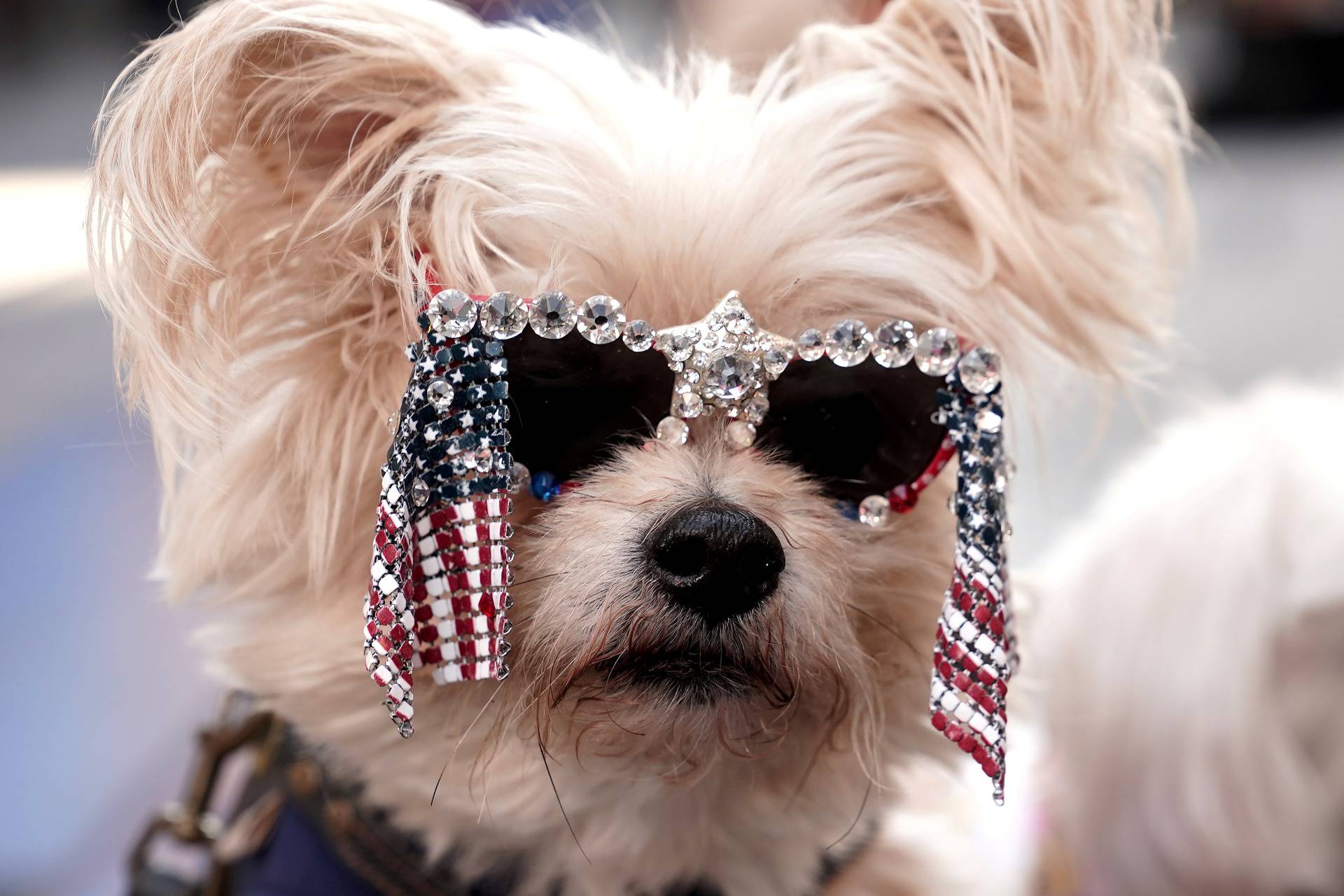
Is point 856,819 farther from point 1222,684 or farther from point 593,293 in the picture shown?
point 1222,684

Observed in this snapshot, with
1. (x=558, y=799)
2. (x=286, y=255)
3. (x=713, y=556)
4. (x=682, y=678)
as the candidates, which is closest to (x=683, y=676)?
(x=682, y=678)

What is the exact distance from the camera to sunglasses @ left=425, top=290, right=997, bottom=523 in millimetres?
1091

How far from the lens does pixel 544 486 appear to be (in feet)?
3.87

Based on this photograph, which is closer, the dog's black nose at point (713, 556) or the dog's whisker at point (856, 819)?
the dog's black nose at point (713, 556)

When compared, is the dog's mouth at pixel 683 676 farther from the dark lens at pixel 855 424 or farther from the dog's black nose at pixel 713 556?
the dark lens at pixel 855 424

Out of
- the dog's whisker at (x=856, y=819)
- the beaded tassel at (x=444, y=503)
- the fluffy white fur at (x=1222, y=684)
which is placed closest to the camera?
the beaded tassel at (x=444, y=503)

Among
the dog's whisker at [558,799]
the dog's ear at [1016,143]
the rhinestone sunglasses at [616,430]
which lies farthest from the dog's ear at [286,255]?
the dog's ear at [1016,143]

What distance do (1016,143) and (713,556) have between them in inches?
22.7

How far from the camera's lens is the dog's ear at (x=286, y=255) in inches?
43.3

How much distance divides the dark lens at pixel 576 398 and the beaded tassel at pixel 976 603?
11.1 inches

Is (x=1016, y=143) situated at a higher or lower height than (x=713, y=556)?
higher

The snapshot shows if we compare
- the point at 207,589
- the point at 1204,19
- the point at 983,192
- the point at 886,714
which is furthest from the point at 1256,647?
the point at 1204,19

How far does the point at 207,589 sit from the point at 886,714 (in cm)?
77

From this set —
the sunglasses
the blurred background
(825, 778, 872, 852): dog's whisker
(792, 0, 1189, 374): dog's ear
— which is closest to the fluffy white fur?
the blurred background
